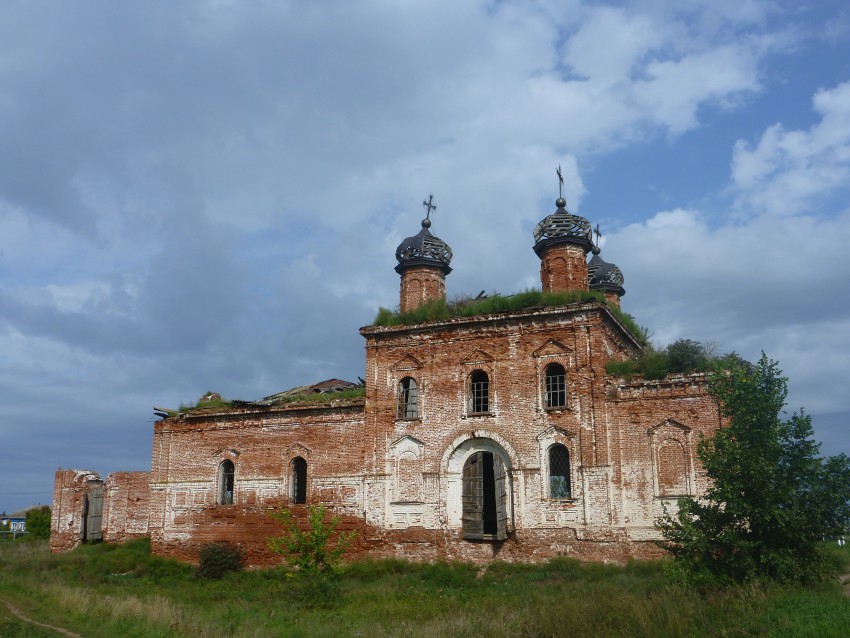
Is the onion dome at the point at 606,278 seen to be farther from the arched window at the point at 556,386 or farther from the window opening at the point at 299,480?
the window opening at the point at 299,480

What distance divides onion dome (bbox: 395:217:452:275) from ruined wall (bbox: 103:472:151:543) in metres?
11.4

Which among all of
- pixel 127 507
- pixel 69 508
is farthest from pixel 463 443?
pixel 69 508

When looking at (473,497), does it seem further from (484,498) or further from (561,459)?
(561,459)

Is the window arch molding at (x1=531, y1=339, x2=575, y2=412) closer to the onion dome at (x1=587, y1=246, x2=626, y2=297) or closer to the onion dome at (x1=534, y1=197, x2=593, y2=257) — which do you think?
the onion dome at (x1=534, y1=197, x2=593, y2=257)

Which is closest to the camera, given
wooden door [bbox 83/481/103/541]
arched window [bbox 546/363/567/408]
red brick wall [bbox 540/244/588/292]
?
arched window [bbox 546/363/567/408]

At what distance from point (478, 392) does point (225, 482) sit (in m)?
8.96

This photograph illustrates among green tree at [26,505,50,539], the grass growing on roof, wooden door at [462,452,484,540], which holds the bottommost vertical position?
green tree at [26,505,50,539]

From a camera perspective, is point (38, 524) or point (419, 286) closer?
point (419, 286)

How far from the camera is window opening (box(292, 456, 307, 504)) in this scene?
2417 cm

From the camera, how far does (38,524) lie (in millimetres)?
41906

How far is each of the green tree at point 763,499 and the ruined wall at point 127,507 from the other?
18.7 m

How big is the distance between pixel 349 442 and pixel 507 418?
499cm

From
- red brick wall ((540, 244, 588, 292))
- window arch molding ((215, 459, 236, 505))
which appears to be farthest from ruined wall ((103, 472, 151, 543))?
red brick wall ((540, 244, 588, 292))

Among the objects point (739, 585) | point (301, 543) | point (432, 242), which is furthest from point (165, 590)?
point (739, 585)
